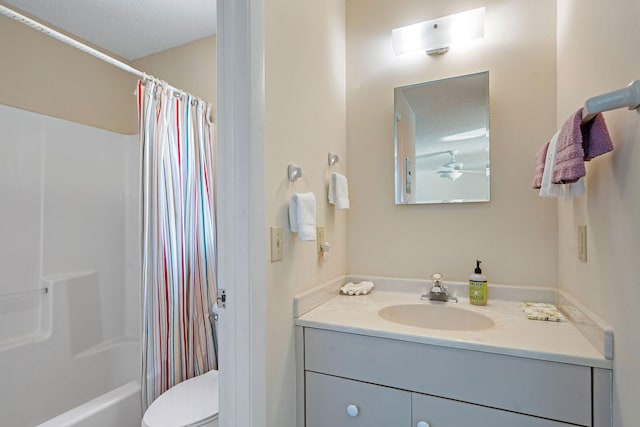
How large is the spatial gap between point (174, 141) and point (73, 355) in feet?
5.36

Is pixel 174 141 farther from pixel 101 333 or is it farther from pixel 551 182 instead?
pixel 551 182

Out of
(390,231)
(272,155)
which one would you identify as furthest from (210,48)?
(390,231)

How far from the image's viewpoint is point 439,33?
61.3 inches

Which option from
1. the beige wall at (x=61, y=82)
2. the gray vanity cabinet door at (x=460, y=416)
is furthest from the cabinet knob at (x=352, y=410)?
the beige wall at (x=61, y=82)

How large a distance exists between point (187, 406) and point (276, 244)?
36.3 inches

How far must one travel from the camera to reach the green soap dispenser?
1373 mm

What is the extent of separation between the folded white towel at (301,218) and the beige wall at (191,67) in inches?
52.2

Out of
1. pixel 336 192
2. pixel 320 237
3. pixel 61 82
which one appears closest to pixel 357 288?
pixel 320 237

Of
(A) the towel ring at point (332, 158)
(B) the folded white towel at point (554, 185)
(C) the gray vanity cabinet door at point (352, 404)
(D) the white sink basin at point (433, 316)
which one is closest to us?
(B) the folded white towel at point (554, 185)

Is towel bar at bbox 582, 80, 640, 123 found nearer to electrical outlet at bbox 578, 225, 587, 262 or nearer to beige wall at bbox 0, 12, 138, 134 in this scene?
electrical outlet at bbox 578, 225, 587, 262

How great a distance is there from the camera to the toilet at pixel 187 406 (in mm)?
1278

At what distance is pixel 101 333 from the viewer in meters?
2.24

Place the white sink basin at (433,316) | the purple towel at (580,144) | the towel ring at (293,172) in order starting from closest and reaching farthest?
the purple towel at (580,144), the towel ring at (293,172), the white sink basin at (433,316)

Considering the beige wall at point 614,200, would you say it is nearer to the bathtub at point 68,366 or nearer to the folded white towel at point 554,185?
the folded white towel at point 554,185
